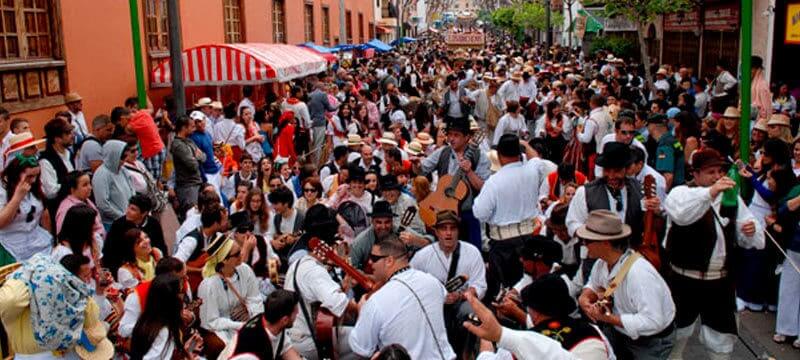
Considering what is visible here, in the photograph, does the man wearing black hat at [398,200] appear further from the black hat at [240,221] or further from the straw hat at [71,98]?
the straw hat at [71,98]

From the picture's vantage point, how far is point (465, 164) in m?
8.10

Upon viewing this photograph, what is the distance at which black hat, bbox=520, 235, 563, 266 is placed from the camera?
581cm

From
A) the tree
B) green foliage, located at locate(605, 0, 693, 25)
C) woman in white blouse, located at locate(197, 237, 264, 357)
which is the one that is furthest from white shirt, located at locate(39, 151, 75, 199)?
green foliage, located at locate(605, 0, 693, 25)

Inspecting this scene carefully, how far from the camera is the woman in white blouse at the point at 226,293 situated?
5.79 metres

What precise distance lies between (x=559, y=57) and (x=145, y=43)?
91.3ft

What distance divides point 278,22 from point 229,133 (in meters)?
15.1

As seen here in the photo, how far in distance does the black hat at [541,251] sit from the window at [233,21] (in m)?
15.4

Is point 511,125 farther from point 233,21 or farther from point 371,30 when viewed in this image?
point 371,30

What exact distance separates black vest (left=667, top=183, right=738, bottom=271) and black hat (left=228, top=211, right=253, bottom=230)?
Result: 3.38 metres

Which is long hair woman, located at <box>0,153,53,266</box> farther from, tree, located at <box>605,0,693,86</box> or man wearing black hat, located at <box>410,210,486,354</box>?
tree, located at <box>605,0,693,86</box>

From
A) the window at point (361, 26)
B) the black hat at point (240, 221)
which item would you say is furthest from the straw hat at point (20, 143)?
the window at point (361, 26)

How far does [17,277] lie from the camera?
4695 millimetres

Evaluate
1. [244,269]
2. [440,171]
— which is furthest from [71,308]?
[440,171]

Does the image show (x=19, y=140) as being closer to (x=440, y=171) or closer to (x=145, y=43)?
(x=440, y=171)
